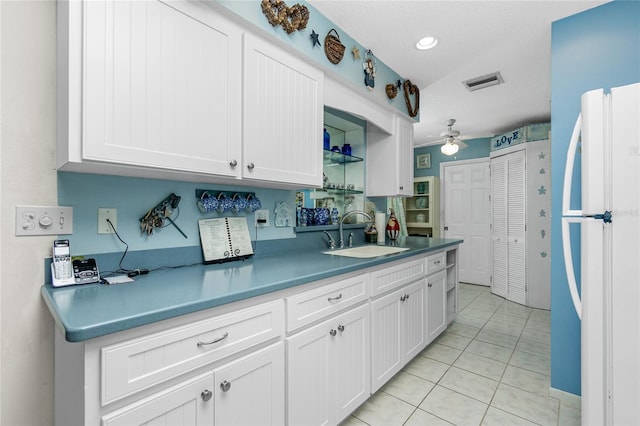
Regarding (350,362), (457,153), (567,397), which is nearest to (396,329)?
(350,362)

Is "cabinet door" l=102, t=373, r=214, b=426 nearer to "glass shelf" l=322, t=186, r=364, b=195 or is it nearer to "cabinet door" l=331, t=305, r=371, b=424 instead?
"cabinet door" l=331, t=305, r=371, b=424

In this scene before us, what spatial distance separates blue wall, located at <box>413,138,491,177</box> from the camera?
16.4 feet

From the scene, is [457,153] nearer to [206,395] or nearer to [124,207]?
[124,207]

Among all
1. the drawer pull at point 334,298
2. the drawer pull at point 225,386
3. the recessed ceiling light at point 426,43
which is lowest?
the drawer pull at point 225,386

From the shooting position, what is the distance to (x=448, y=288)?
9.95ft

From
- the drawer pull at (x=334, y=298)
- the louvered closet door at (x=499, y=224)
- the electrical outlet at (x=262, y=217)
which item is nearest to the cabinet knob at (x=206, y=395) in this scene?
the drawer pull at (x=334, y=298)

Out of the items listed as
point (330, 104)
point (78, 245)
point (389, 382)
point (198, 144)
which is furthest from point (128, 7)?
point (389, 382)

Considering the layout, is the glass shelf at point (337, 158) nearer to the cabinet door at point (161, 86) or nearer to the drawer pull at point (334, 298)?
the cabinet door at point (161, 86)

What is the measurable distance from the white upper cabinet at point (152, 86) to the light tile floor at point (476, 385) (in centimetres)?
169

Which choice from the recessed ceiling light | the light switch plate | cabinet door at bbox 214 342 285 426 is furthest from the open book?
the recessed ceiling light

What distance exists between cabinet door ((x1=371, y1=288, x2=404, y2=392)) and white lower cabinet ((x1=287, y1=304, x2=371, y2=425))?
0.08 meters

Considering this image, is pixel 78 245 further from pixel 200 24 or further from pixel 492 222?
pixel 492 222

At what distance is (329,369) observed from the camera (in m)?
1.49

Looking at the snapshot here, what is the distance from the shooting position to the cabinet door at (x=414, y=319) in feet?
7.00
